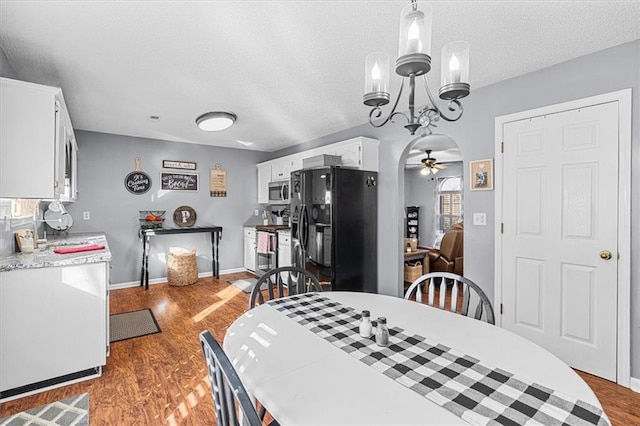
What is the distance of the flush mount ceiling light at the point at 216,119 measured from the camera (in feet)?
12.5

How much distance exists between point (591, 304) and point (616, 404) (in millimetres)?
651

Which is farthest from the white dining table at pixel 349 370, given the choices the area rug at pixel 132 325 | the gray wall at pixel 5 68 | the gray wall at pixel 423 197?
the gray wall at pixel 423 197

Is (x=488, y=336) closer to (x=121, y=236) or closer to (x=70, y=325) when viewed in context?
(x=70, y=325)

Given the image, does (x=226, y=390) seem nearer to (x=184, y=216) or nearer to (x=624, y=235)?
(x=624, y=235)

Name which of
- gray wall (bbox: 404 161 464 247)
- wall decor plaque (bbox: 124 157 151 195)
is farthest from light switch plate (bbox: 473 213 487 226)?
gray wall (bbox: 404 161 464 247)

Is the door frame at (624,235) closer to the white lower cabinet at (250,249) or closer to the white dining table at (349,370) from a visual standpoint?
the white dining table at (349,370)

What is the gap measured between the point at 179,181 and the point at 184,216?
0.60 m

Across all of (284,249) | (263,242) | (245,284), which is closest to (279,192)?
(263,242)

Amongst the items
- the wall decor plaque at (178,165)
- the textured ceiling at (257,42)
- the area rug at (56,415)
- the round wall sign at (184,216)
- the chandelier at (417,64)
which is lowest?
the area rug at (56,415)

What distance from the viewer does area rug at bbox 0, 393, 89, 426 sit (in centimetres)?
189

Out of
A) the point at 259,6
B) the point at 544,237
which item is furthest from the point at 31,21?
the point at 544,237

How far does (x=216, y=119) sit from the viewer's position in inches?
151

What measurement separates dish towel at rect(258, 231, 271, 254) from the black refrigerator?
1.06 metres

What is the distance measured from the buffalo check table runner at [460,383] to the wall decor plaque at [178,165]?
4.69 metres
